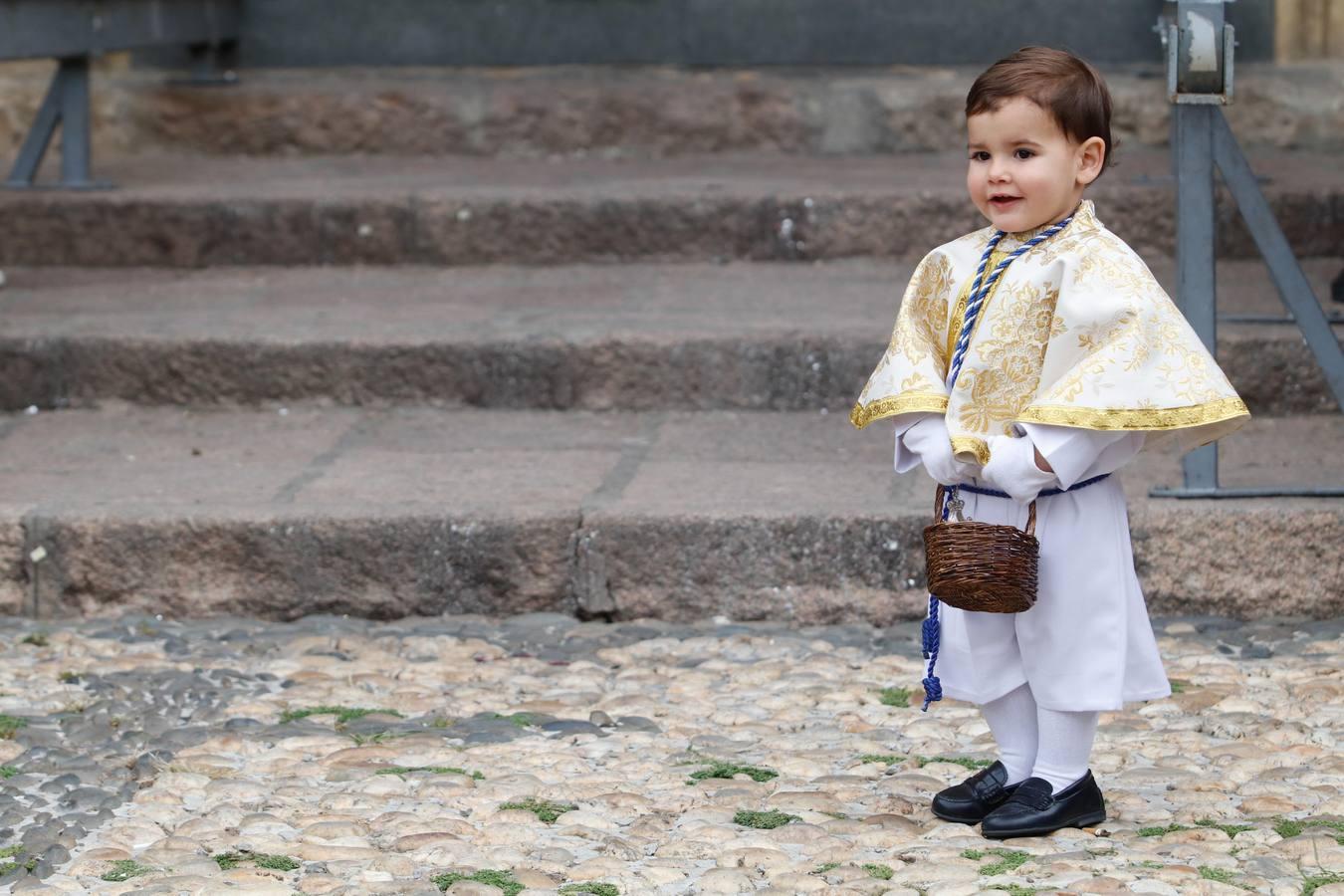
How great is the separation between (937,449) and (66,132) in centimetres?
400

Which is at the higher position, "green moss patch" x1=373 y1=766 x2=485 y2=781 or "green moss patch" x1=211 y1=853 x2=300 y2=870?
"green moss patch" x1=373 y1=766 x2=485 y2=781

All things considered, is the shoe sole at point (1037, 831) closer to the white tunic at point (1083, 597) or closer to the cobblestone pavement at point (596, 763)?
the cobblestone pavement at point (596, 763)

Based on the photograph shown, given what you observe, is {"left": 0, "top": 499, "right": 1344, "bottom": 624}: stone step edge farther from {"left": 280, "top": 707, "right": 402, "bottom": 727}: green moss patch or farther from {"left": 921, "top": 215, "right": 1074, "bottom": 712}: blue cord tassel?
{"left": 921, "top": 215, "right": 1074, "bottom": 712}: blue cord tassel

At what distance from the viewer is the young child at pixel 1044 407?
8.05ft

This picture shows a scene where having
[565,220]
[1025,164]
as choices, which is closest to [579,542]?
[1025,164]

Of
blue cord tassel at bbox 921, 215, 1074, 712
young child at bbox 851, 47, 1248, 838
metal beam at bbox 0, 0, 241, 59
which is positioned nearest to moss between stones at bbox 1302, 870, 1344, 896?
young child at bbox 851, 47, 1248, 838

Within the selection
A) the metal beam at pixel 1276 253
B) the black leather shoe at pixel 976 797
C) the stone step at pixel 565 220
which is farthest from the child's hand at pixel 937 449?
the stone step at pixel 565 220

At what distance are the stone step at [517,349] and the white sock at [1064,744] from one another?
1.86m

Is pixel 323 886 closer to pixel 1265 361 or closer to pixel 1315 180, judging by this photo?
pixel 1265 361

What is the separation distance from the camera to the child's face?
2467 mm

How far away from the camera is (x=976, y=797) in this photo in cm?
267

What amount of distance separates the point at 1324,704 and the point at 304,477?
2.09 m

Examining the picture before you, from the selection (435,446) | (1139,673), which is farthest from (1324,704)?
(435,446)

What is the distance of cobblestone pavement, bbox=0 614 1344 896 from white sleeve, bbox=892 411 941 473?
1.59ft
